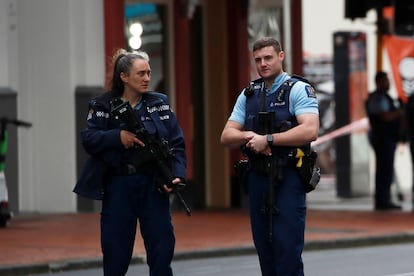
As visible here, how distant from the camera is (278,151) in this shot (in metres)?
8.94

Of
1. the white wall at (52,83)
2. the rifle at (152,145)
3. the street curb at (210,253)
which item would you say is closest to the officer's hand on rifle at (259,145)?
the rifle at (152,145)

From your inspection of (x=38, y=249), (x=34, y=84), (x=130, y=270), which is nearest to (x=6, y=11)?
(x=34, y=84)

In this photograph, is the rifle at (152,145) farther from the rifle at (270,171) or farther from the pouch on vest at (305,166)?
the pouch on vest at (305,166)

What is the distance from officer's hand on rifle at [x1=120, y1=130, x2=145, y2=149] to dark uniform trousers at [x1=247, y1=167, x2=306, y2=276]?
2.70 feet

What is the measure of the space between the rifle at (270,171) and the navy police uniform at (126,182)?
739 mm

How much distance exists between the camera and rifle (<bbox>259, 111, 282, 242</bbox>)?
8.84m

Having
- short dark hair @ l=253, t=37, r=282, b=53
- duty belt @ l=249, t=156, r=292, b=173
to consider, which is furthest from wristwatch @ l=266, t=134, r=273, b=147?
short dark hair @ l=253, t=37, r=282, b=53

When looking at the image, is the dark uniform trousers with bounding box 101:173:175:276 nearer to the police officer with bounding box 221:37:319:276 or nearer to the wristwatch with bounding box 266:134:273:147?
the police officer with bounding box 221:37:319:276

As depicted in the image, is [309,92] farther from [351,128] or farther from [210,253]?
[351,128]

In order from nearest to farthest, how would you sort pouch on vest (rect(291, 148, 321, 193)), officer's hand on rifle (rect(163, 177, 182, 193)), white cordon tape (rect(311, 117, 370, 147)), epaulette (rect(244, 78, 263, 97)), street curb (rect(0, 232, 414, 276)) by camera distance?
pouch on vest (rect(291, 148, 321, 193)), epaulette (rect(244, 78, 263, 97)), officer's hand on rifle (rect(163, 177, 182, 193)), street curb (rect(0, 232, 414, 276)), white cordon tape (rect(311, 117, 370, 147))

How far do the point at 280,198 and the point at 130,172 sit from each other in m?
1.09

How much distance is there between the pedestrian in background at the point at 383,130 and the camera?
21094 mm

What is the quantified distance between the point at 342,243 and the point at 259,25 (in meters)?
7.70

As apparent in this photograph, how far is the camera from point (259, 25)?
76.6 feet
